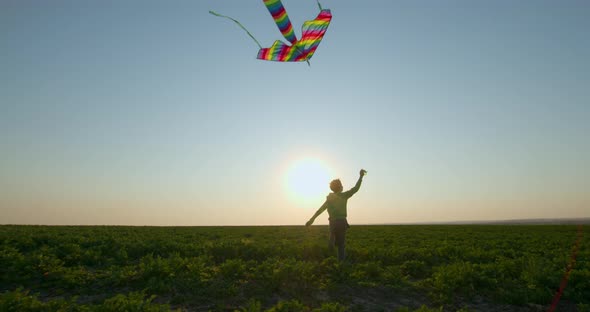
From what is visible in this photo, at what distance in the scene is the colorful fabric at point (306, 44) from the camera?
6.56 m

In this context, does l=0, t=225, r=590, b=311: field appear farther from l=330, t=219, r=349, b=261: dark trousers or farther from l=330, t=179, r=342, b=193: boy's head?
l=330, t=179, r=342, b=193: boy's head

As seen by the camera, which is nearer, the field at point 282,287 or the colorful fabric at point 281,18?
the colorful fabric at point 281,18

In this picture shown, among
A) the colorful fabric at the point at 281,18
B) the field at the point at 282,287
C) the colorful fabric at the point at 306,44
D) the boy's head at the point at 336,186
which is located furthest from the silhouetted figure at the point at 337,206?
the colorful fabric at the point at 281,18

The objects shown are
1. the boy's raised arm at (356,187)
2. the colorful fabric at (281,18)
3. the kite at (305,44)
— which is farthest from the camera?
the boy's raised arm at (356,187)

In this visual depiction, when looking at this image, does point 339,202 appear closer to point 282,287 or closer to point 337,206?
point 337,206

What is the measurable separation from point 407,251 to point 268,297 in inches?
298

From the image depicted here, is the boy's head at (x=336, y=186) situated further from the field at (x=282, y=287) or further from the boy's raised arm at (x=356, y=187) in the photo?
the field at (x=282, y=287)

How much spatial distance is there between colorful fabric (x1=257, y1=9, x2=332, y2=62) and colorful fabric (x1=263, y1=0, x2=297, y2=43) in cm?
24

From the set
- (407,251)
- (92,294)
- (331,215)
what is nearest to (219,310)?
(92,294)

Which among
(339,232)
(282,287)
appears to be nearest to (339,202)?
(339,232)

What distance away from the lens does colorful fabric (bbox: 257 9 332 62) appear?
656 cm

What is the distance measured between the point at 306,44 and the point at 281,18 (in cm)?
76

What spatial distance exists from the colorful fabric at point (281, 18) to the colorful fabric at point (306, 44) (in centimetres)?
24

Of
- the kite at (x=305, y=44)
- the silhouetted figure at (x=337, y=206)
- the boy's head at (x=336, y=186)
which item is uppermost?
the kite at (x=305, y=44)
